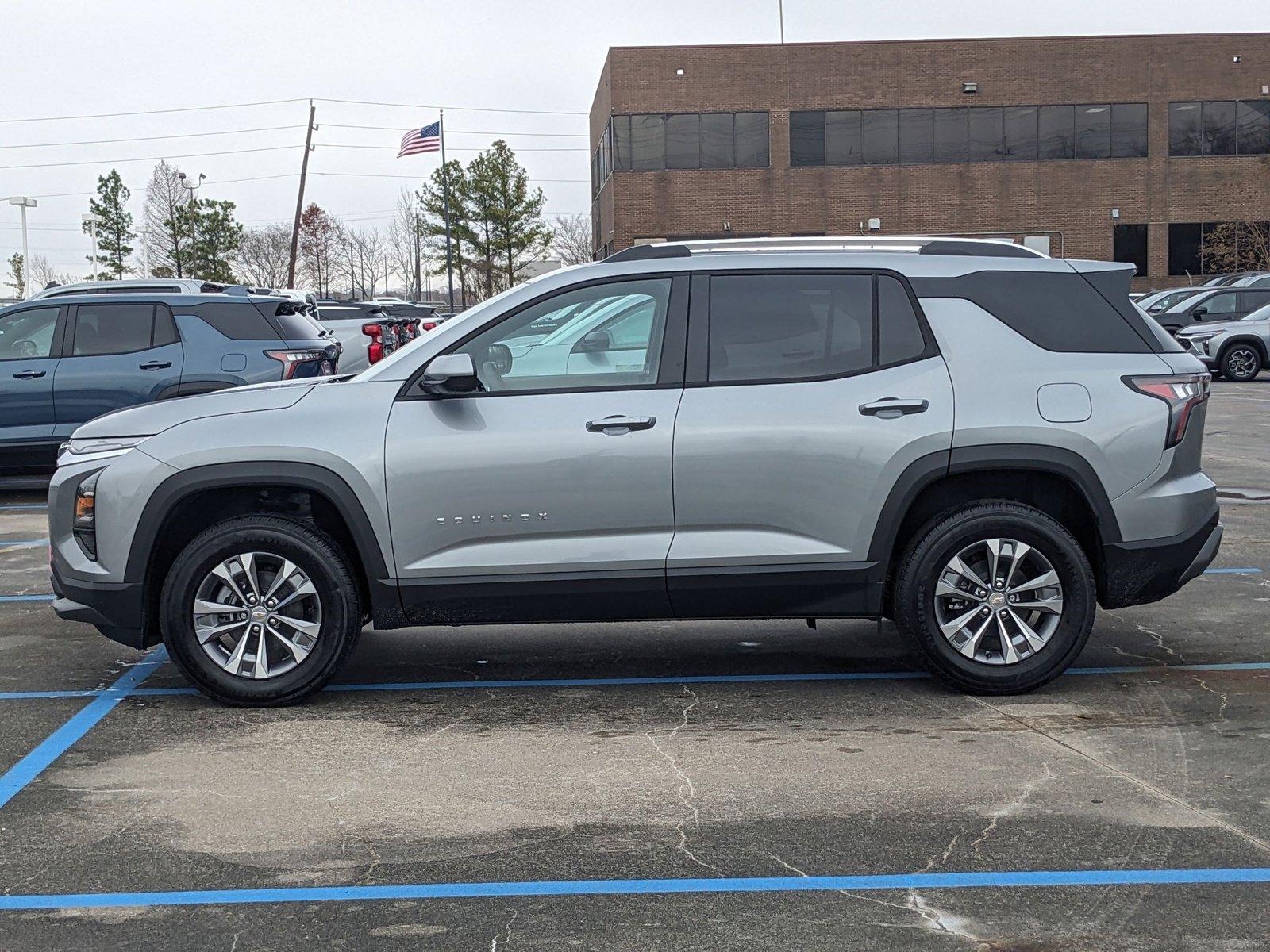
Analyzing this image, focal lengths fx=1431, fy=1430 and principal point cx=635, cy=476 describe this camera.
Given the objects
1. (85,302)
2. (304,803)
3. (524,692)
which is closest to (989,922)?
(304,803)

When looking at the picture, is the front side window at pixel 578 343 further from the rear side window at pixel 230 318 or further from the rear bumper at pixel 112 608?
the rear side window at pixel 230 318

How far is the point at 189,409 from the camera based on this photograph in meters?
6.16

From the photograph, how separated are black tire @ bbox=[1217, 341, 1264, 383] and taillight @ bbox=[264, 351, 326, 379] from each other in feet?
63.5

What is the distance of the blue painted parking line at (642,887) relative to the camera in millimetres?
4027

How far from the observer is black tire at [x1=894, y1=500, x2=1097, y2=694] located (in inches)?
235

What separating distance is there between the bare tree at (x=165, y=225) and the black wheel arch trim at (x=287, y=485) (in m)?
70.9

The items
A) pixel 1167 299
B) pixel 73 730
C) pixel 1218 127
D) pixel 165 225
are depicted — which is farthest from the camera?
pixel 165 225

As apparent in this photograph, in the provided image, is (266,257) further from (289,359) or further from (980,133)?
(289,359)

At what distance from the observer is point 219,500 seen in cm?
622

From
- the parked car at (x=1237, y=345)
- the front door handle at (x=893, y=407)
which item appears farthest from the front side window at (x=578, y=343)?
the parked car at (x=1237, y=345)

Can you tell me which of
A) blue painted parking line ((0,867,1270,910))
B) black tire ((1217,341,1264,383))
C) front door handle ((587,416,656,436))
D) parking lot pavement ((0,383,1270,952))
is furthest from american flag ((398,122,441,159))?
blue painted parking line ((0,867,1270,910))

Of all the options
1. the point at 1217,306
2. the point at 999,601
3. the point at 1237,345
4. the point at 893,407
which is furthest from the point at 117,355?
the point at 1217,306

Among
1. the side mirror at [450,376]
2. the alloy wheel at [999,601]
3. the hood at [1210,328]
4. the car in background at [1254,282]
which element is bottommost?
the alloy wheel at [999,601]

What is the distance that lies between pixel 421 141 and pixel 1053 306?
43.3m
